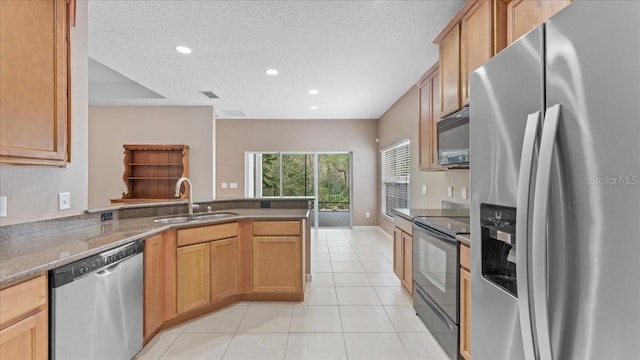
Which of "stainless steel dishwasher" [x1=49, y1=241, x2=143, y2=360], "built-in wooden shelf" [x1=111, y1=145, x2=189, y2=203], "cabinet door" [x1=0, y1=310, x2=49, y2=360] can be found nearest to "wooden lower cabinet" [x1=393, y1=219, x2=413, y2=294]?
"stainless steel dishwasher" [x1=49, y1=241, x2=143, y2=360]

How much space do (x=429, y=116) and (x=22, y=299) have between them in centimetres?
355

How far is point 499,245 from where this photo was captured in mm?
1178

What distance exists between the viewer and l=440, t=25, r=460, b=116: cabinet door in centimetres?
247

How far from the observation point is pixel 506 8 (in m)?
1.96

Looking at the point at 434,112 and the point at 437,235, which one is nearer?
the point at 437,235

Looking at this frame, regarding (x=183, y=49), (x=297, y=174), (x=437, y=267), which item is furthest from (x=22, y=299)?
(x=297, y=174)

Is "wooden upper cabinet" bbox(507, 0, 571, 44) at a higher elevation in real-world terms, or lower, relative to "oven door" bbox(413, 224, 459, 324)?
higher

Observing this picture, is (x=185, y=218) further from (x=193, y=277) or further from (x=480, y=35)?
(x=480, y=35)

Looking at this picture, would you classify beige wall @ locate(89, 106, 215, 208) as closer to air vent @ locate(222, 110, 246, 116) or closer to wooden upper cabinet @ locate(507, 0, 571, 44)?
air vent @ locate(222, 110, 246, 116)

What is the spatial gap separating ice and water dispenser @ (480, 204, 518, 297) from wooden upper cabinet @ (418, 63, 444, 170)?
195cm

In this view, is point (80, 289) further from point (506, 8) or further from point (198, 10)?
point (506, 8)

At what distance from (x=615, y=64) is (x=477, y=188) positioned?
2.13 ft

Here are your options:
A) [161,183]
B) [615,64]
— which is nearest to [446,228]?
[615,64]

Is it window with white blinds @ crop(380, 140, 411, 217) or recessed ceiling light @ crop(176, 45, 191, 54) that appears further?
window with white blinds @ crop(380, 140, 411, 217)
